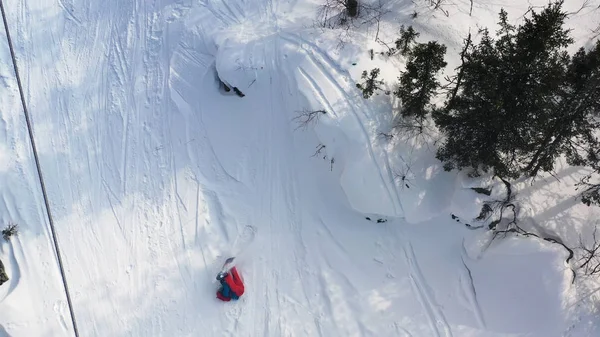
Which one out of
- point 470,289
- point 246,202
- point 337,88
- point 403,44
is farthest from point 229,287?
point 403,44

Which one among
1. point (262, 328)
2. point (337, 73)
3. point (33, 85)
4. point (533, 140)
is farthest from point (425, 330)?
point (33, 85)

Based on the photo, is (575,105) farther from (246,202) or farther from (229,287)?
(229,287)

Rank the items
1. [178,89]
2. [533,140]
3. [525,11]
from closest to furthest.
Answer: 1. [533,140]
2. [178,89]
3. [525,11]

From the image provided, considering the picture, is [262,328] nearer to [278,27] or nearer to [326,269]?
[326,269]

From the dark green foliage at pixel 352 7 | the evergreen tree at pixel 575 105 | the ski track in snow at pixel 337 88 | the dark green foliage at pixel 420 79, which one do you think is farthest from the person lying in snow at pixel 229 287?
the dark green foliage at pixel 352 7

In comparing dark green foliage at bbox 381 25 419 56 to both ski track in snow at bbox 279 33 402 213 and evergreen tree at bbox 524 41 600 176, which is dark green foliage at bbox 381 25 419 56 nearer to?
ski track in snow at bbox 279 33 402 213
